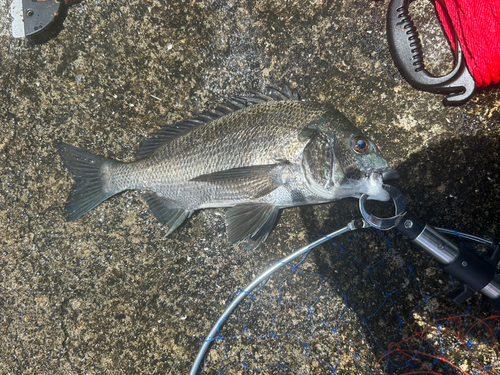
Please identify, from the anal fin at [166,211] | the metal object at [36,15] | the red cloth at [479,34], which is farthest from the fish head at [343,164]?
the metal object at [36,15]

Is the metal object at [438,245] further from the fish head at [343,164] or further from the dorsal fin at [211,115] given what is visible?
the dorsal fin at [211,115]

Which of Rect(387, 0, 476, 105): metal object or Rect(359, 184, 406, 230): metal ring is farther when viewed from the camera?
Rect(387, 0, 476, 105): metal object

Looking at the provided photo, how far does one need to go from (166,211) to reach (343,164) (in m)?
1.29

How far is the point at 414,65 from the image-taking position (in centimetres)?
191

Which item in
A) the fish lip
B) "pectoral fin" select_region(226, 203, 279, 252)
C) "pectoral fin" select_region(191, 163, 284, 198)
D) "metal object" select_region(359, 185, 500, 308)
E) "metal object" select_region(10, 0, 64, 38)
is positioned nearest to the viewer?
"metal object" select_region(359, 185, 500, 308)

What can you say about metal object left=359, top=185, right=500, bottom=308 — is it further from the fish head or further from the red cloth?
the red cloth

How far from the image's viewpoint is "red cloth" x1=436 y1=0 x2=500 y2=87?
1.73m

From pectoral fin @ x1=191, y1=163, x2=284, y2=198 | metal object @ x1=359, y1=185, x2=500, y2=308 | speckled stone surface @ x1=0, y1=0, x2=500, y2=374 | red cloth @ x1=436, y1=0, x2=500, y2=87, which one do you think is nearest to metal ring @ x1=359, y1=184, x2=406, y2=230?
metal object @ x1=359, y1=185, x2=500, y2=308

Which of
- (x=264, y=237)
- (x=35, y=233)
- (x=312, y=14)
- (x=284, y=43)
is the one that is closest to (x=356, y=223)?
(x=264, y=237)

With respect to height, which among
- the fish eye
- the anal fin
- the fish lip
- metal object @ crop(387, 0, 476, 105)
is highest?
metal object @ crop(387, 0, 476, 105)

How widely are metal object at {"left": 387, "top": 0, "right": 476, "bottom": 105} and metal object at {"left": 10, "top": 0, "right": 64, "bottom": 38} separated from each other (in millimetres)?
2554

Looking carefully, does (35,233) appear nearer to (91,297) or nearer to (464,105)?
(91,297)

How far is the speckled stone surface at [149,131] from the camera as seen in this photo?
196 centimetres

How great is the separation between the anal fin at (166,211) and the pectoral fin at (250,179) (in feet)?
1.18
